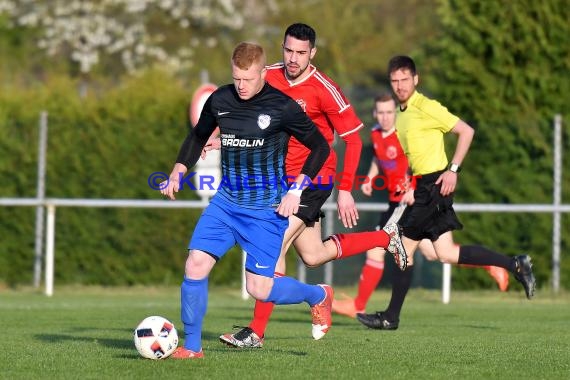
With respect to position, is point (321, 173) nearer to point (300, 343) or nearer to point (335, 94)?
point (335, 94)

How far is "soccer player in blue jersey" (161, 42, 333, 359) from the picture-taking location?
7.56 m

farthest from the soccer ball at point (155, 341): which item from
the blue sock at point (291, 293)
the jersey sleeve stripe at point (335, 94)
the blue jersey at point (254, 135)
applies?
the jersey sleeve stripe at point (335, 94)

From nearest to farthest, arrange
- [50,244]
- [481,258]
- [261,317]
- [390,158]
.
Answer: [261,317] < [481,258] < [390,158] < [50,244]

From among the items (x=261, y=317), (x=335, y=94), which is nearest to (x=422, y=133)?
(x=335, y=94)

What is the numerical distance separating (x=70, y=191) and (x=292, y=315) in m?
5.35

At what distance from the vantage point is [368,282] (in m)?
11.3

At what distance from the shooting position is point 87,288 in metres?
16.2

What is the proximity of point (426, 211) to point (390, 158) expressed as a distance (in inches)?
58.2

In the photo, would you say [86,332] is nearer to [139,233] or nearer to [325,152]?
[325,152]

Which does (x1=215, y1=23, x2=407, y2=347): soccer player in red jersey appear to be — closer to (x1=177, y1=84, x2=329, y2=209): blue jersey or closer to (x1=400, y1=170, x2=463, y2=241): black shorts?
(x1=177, y1=84, x2=329, y2=209): blue jersey

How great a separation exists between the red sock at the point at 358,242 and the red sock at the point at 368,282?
6.74 feet

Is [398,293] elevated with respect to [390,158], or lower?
lower

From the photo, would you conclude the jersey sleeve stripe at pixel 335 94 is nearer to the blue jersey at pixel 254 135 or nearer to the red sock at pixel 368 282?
the blue jersey at pixel 254 135

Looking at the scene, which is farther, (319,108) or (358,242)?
(358,242)
